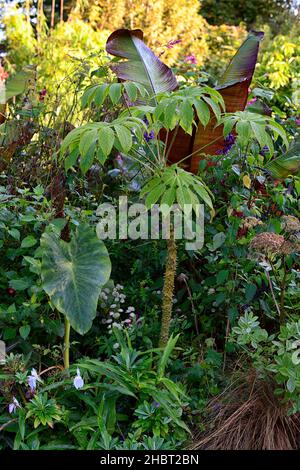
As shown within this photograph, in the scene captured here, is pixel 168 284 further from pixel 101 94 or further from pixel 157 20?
pixel 157 20

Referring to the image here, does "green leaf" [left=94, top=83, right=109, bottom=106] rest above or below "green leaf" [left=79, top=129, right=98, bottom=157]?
above

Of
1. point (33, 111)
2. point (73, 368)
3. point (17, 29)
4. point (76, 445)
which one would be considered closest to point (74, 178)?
point (33, 111)

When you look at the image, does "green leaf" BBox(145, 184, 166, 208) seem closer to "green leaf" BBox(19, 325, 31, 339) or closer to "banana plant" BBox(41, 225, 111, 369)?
"banana plant" BBox(41, 225, 111, 369)

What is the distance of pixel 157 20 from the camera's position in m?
10.9

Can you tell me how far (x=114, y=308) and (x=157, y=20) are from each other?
885 cm

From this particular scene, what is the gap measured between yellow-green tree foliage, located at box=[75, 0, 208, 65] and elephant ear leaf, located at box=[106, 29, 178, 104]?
23.0ft

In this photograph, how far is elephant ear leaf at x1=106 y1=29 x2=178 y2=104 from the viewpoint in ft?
10.7

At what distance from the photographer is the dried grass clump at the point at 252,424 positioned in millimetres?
2436

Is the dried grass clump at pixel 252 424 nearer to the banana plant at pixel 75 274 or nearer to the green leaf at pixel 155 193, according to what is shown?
the banana plant at pixel 75 274

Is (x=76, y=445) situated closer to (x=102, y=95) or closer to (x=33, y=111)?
(x=102, y=95)

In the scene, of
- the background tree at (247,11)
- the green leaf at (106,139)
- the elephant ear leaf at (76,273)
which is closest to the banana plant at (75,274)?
the elephant ear leaf at (76,273)

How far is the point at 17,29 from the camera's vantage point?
9211 millimetres

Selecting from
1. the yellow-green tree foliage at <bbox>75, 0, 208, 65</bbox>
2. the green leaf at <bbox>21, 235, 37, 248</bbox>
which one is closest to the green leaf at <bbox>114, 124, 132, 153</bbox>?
the green leaf at <bbox>21, 235, 37, 248</bbox>
